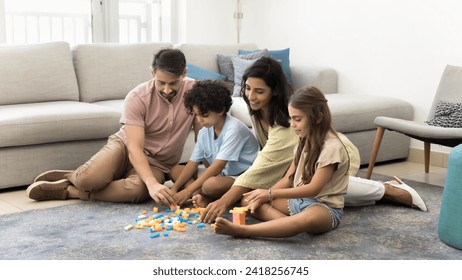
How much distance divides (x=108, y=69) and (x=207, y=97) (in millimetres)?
1604

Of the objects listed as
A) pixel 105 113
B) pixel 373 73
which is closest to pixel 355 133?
pixel 373 73

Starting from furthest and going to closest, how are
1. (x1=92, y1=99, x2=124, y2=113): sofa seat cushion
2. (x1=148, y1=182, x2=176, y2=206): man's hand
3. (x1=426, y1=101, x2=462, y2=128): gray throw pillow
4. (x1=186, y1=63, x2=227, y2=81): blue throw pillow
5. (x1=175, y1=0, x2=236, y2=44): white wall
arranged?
(x1=175, y1=0, x2=236, y2=44): white wall → (x1=186, y1=63, x2=227, y2=81): blue throw pillow → (x1=92, y1=99, x2=124, y2=113): sofa seat cushion → (x1=426, y1=101, x2=462, y2=128): gray throw pillow → (x1=148, y1=182, x2=176, y2=206): man's hand

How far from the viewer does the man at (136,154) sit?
313cm

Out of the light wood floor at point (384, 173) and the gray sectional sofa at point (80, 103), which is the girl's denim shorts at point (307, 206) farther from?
the gray sectional sofa at point (80, 103)

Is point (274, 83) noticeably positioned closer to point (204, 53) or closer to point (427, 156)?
point (427, 156)

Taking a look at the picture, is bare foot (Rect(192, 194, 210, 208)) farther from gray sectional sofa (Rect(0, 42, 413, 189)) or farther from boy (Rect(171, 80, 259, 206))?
gray sectional sofa (Rect(0, 42, 413, 189))

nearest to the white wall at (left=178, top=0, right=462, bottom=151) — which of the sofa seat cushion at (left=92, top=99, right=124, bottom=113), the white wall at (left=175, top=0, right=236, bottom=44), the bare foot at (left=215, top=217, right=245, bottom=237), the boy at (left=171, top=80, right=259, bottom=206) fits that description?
the white wall at (left=175, top=0, right=236, bottom=44)

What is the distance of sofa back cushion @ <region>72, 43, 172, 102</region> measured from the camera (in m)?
4.28

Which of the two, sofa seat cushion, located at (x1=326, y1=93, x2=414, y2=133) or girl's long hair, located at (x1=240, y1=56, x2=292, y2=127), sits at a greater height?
girl's long hair, located at (x1=240, y1=56, x2=292, y2=127)

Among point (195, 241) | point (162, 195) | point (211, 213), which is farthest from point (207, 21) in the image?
point (195, 241)

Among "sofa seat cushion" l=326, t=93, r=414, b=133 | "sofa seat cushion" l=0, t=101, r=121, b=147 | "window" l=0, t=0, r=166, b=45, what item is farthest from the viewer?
"window" l=0, t=0, r=166, b=45

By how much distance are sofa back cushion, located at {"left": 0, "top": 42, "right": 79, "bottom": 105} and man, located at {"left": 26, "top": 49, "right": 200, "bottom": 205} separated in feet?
2.77
